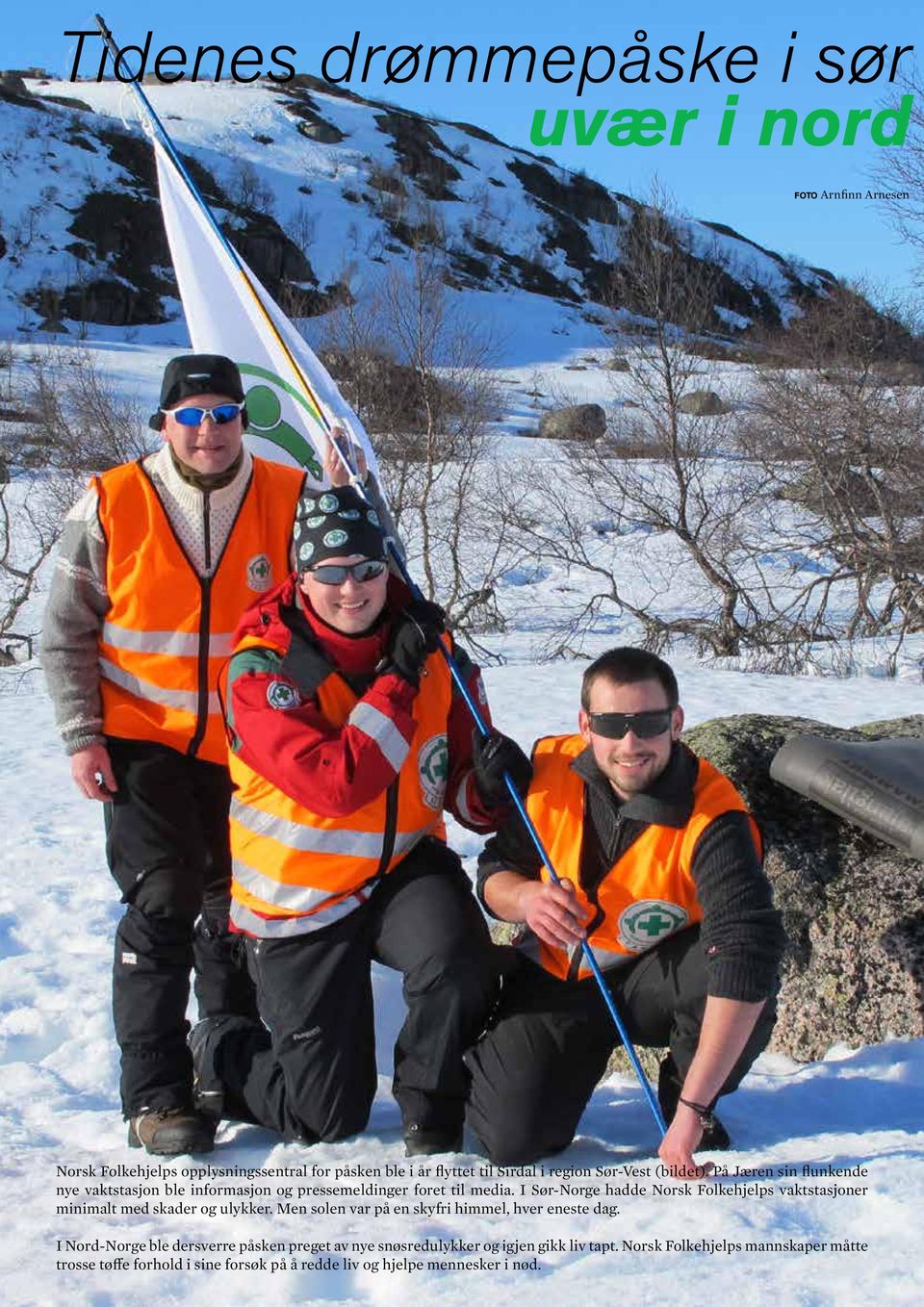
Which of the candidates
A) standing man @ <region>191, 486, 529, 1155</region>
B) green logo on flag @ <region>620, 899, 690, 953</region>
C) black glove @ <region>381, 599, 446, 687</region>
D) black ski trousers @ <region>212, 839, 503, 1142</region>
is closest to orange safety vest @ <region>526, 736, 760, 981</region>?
green logo on flag @ <region>620, 899, 690, 953</region>

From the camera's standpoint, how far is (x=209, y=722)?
3.29 meters

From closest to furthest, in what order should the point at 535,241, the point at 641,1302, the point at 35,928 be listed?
the point at 641,1302
the point at 35,928
the point at 535,241

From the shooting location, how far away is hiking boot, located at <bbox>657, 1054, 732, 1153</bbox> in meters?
2.86

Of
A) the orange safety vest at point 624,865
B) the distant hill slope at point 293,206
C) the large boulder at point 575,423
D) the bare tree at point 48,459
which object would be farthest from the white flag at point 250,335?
the distant hill slope at point 293,206

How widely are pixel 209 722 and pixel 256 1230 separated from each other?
4.23 feet

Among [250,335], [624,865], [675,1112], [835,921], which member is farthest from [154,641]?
[835,921]

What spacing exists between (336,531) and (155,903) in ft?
3.47

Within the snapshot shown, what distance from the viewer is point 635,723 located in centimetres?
284

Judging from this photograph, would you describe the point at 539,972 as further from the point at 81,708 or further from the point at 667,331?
the point at 667,331

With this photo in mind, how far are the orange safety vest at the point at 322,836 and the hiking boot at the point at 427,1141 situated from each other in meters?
0.53

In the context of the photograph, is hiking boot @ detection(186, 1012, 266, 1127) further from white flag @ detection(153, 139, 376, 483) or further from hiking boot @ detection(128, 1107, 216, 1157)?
white flag @ detection(153, 139, 376, 483)

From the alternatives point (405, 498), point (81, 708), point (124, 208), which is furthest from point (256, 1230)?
point (124, 208)

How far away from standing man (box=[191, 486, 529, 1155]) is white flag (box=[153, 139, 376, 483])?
1424 millimetres

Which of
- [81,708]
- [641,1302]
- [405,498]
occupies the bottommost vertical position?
[641,1302]
